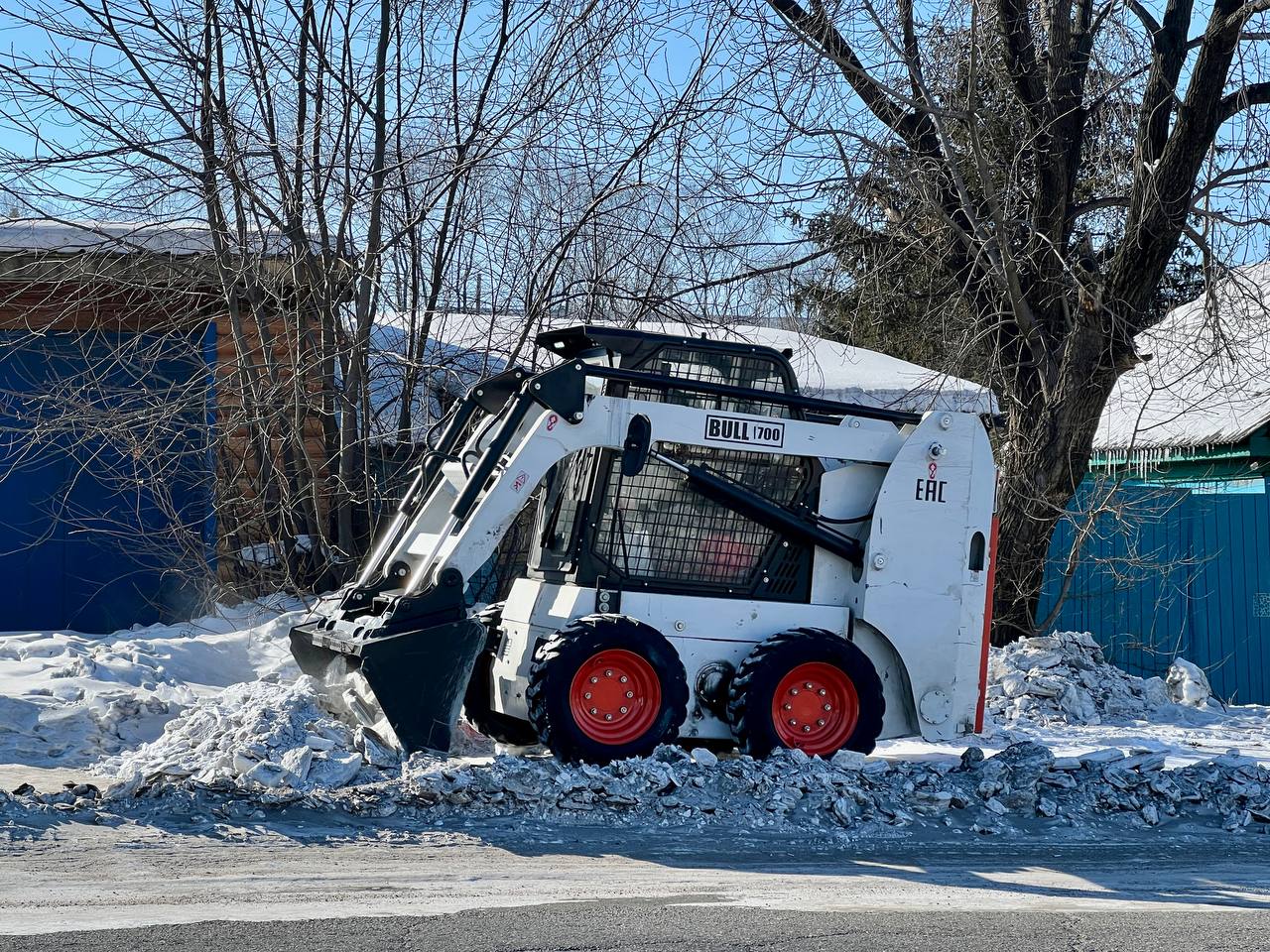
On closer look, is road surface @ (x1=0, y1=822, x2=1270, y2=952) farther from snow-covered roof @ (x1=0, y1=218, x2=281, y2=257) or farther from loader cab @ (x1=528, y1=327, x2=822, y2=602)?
snow-covered roof @ (x1=0, y1=218, x2=281, y2=257)

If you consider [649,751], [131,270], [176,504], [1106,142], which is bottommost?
[649,751]

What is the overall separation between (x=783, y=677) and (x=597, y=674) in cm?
106

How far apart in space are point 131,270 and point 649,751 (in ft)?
20.7

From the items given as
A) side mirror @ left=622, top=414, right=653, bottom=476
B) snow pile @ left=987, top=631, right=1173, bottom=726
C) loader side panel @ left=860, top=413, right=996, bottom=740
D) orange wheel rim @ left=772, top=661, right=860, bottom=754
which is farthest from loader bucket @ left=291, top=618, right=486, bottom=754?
snow pile @ left=987, top=631, right=1173, bottom=726

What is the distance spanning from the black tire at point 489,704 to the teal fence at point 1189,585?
21.6 ft

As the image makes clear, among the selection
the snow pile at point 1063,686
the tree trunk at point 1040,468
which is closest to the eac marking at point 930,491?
the snow pile at point 1063,686

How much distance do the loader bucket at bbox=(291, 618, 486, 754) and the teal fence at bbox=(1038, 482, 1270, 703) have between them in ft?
25.1

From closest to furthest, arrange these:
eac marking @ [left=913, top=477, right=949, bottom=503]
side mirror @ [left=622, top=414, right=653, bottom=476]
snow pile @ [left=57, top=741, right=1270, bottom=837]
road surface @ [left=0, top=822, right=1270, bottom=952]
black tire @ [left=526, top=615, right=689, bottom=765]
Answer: road surface @ [left=0, top=822, right=1270, bottom=952]
snow pile @ [left=57, top=741, right=1270, bottom=837]
black tire @ [left=526, top=615, right=689, bottom=765]
side mirror @ [left=622, top=414, right=653, bottom=476]
eac marking @ [left=913, top=477, right=949, bottom=503]

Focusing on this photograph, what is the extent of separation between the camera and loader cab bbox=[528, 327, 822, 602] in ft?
24.8

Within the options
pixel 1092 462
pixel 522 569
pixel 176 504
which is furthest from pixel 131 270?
pixel 1092 462

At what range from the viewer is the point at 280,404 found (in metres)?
10.7

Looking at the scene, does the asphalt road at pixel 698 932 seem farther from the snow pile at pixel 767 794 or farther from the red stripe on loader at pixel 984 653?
the red stripe on loader at pixel 984 653

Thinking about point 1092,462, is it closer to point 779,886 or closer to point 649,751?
point 649,751

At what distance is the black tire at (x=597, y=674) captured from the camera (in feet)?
22.7
